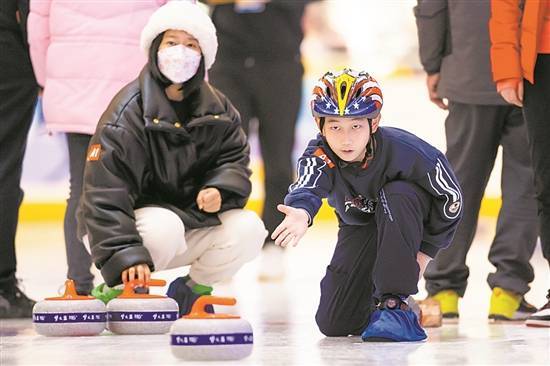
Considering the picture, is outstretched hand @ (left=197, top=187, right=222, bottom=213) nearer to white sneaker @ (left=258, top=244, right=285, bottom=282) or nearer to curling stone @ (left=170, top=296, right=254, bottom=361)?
curling stone @ (left=170, top=296, right=254, bottom=361)

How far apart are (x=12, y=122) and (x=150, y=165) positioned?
67 centimetres

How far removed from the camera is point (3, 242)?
4336 mm

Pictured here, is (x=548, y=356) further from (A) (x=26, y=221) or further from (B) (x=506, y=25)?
(A) (x=26, y=221)

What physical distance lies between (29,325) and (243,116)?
2.16 metres

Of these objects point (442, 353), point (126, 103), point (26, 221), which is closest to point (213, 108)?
point (126, 103)

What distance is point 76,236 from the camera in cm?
424

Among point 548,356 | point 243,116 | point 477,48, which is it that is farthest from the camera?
point 243,116

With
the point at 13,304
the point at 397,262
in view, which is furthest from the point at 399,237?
the point at 13,304

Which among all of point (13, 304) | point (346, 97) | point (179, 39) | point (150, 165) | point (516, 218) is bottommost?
point (13, 304)

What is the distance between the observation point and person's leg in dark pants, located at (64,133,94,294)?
167 inches

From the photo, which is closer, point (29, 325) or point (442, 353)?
point (442, 353)

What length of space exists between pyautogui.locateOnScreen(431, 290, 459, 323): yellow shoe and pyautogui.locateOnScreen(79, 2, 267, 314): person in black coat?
64 centimetres

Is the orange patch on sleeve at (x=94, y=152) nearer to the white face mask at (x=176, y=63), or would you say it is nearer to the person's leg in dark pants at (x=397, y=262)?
the white face mask at (x=176, y=63)

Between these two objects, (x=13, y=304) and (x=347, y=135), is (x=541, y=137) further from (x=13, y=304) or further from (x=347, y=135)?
(x=13, y=304)
